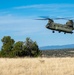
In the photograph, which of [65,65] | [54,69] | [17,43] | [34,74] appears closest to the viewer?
[34,74]

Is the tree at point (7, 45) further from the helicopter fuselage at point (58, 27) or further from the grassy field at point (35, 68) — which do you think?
the helicopter fuselage at point (58, 27)

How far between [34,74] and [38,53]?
38472 millimetres

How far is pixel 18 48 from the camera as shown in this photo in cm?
6050

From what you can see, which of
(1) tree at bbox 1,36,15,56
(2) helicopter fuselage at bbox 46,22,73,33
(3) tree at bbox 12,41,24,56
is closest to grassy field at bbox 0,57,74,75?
(2) helicopter fuselage at bbox 46,22,73,33

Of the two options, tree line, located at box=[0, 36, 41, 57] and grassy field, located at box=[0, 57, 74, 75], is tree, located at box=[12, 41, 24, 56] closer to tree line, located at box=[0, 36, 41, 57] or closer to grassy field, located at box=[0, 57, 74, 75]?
tree line, located at box=[0, 36, 41, 57]

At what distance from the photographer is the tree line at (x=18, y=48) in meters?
60.2

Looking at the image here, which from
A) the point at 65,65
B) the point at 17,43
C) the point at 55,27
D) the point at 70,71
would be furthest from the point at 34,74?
the point at 17,43

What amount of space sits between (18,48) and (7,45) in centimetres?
295

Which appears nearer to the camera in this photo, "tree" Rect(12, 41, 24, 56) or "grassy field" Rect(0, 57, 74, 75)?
"grassy field" Rect(0, 57, 74, 75)

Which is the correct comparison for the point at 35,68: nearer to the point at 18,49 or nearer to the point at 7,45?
the point at 18,49

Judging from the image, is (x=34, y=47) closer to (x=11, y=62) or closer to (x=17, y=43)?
(x=17, y=43)

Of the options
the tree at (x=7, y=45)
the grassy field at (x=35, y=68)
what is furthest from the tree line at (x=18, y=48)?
the grassy field at (x=35, y=68)

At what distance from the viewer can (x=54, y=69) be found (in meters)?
27.2

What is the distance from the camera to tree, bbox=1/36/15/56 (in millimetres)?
61809
